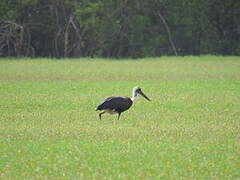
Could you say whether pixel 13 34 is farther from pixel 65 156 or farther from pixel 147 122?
pixel 65 156

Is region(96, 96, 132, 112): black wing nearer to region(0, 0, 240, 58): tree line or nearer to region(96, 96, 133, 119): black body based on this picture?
region(96, 96, 133, 119): black body

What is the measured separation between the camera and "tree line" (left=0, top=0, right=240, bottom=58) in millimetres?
38344

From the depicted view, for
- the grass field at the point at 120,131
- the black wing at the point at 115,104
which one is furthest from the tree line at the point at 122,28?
the black wing at the point at 115,104

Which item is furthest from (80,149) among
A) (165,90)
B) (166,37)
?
(166,37)

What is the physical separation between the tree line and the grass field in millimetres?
17036

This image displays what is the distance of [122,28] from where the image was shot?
39938 millimetres

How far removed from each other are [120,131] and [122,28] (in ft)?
96.0

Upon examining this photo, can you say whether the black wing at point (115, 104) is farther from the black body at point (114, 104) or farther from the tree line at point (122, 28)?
the tree line at point (122, 28)

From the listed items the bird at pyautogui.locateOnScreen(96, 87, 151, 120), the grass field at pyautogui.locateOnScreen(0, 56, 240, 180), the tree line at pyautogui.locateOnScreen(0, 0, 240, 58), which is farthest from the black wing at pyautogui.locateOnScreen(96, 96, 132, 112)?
the tree line at pyautogui.locateOnScreen(0, 0, 240, 58)

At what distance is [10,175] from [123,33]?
32.3 meters

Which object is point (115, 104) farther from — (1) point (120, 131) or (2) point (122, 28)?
(2) point (122, 28)

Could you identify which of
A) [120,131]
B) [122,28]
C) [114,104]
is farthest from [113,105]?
[122,28]

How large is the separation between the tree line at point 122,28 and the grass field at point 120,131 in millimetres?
17036

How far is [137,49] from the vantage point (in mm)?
40312
